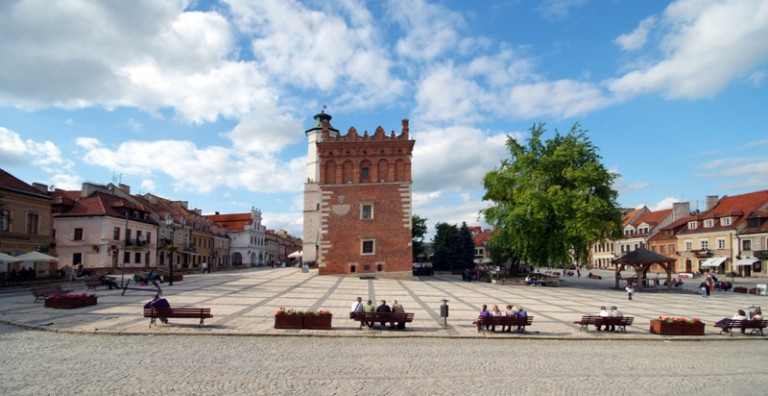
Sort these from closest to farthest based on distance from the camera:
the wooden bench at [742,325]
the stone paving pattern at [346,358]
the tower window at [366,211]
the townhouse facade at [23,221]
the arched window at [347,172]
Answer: the stone paving pattern at [346,358]
the wooden bench at [742,325]
the townhouse facade at [23,221]
the tower window at [366,211]
the arched window at [347,172]

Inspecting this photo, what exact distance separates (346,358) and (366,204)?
28.4 meters

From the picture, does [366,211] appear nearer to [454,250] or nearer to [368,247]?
[368,247]

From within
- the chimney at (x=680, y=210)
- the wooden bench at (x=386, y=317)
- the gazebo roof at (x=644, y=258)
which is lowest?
the wooden bench at (x=386, y=317)

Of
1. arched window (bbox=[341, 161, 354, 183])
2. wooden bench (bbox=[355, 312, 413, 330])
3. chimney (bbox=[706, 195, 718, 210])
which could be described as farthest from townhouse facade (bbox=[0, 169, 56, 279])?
chimney (bbox=[706, 195, 718, 210])

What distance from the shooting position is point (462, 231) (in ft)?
188

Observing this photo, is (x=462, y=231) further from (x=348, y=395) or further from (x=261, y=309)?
(x=348, y=395)

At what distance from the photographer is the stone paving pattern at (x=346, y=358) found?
8.78 m

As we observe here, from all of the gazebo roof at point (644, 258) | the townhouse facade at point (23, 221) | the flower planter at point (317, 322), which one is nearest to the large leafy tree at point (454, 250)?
the gazebo roof at point (644, 258)

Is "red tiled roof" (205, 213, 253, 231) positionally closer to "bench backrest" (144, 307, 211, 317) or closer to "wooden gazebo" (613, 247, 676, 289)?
"wooden gazebo" (613, 247, 676, 289)

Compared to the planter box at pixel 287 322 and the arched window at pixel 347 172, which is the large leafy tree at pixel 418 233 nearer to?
the arched window at pixel 347 172

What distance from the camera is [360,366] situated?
10.3 metres

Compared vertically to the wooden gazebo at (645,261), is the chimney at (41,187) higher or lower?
higher

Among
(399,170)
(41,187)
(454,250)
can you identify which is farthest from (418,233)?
(41,187)

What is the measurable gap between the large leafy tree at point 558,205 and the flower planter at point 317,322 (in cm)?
2418
